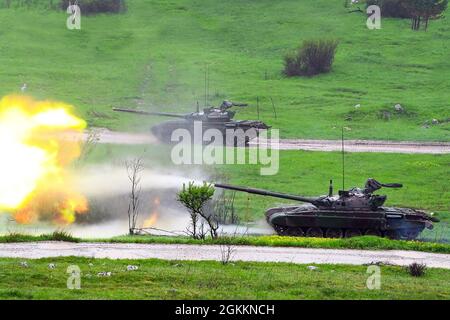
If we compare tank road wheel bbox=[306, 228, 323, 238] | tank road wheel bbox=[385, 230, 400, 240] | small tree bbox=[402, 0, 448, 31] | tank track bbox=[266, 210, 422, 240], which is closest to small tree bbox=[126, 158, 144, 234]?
tank track bbox=[266, 210, 422, 240]

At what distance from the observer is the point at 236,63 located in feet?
272

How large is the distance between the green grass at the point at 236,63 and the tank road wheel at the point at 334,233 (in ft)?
70.0

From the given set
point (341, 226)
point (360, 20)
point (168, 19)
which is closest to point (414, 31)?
point (360, 20)

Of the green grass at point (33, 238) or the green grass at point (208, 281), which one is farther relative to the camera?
the green grass at point (33, 238)

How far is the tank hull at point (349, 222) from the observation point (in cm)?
4312

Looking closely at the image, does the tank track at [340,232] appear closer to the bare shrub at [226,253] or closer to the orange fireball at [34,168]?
the bare shrub at [226,253]

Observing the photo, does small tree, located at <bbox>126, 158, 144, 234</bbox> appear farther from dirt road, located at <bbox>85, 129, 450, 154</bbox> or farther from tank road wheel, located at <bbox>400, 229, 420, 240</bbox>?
tank road wheel, located at <bbox>400, 229, 420, 240</bbox>

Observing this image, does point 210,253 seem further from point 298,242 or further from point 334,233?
point 334,233

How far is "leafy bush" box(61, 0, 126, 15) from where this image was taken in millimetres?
94625

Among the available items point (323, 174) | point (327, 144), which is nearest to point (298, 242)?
point (323, 174)

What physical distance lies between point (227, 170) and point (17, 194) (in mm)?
12612

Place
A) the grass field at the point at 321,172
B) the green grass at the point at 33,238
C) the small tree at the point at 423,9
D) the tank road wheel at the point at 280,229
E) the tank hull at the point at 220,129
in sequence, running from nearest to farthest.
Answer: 1. the green grass at the point at 33,238
2. the tank road wheel at the point at 280,229
3. the grass field at the point at 321,172
4. the tank hull at the point at 220,129
5. the small tree at the point at 423,9

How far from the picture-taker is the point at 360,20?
9281 centimetres

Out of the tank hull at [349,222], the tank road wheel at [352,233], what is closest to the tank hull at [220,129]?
the tank hull at [349,222]
